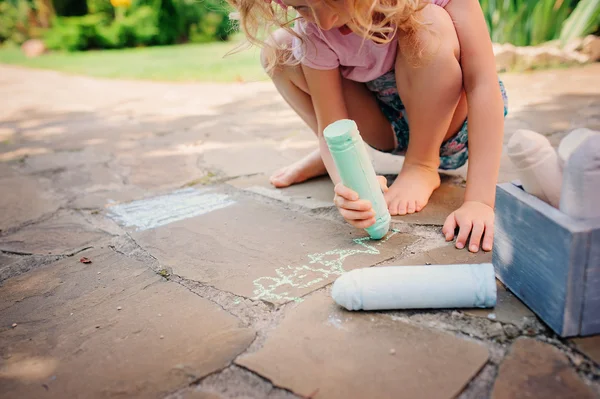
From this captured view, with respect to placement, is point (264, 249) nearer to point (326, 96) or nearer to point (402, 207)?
point (402, 207)

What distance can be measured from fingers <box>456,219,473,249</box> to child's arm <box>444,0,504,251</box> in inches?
1.1

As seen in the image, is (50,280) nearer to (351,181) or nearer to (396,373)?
(351,181)

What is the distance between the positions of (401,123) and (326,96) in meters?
0.36

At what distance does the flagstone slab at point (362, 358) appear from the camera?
837 mm

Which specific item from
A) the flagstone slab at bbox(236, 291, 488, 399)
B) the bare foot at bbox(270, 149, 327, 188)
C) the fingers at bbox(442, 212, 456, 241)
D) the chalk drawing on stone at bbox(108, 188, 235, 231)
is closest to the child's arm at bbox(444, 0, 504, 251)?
the fingers at bbox(442, 212, 456, 241)

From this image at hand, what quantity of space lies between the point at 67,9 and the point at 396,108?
12.3 metres

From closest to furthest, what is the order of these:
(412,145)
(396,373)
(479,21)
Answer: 1. (396,373)
2. (479,21)
3. (412,145)

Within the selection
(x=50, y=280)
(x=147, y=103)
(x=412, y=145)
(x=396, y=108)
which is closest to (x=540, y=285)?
(x=412, y=145)

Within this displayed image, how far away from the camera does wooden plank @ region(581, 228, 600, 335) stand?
842 millimetres

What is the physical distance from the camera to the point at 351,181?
1.26m

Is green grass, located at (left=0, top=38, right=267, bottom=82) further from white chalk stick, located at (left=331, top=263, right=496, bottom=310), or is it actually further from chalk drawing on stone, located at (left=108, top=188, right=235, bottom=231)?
white chalk stick, located at (left=331, top=263, right=496, bottom=310)

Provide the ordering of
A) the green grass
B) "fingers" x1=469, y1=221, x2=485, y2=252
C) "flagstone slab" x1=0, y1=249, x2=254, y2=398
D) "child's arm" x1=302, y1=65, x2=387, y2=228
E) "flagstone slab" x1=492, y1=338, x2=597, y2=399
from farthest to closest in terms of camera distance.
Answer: the green grass
"child's arm" x1=302, y1=65, x2=387, y2=228
"fingers" x1=469, y1=221, x2=485, y2=252
"flagstone slab" x1=0, y1=249, x2=254, y2=398
"flagstone slab" x1=492, y1=338, x2=597, y2=399

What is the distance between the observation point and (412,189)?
1592mm

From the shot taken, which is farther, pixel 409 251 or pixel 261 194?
pixel 261 194
